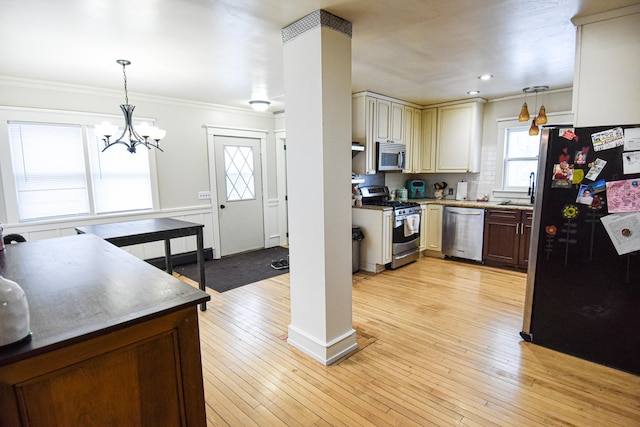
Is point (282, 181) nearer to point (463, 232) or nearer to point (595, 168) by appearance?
point (463, 232)

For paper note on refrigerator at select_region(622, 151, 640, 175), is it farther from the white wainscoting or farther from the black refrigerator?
the white wainscoting

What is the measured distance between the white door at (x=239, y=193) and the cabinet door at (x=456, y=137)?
10.0ft

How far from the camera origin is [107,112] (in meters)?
4.06

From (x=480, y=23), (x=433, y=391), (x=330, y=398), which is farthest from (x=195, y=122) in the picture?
(x=433, y=391)

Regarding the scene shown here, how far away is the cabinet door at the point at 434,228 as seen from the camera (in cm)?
495

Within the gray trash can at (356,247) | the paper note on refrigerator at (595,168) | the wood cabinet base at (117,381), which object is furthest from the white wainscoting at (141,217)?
the paper note on refrigerator at (595,168)

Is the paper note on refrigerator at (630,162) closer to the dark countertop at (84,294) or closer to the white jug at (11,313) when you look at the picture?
the dark countertop at (84,294)

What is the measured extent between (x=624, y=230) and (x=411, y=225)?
8.42 feet

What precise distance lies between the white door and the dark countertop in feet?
10.6

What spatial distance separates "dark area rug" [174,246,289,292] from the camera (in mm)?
4125

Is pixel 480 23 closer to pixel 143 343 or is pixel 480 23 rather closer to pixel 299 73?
pixel 299 73

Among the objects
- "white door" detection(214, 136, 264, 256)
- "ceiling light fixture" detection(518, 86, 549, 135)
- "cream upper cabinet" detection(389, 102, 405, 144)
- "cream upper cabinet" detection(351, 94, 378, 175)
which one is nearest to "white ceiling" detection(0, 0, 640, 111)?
"ceiling light fixture" detection(518, 86, 549, 135)

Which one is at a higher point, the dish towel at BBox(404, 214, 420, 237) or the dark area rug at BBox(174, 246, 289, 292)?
the dish towel at BBox(404, 214, 420, 237)

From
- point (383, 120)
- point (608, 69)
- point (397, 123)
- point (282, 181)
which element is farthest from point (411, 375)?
point (282, 181)
